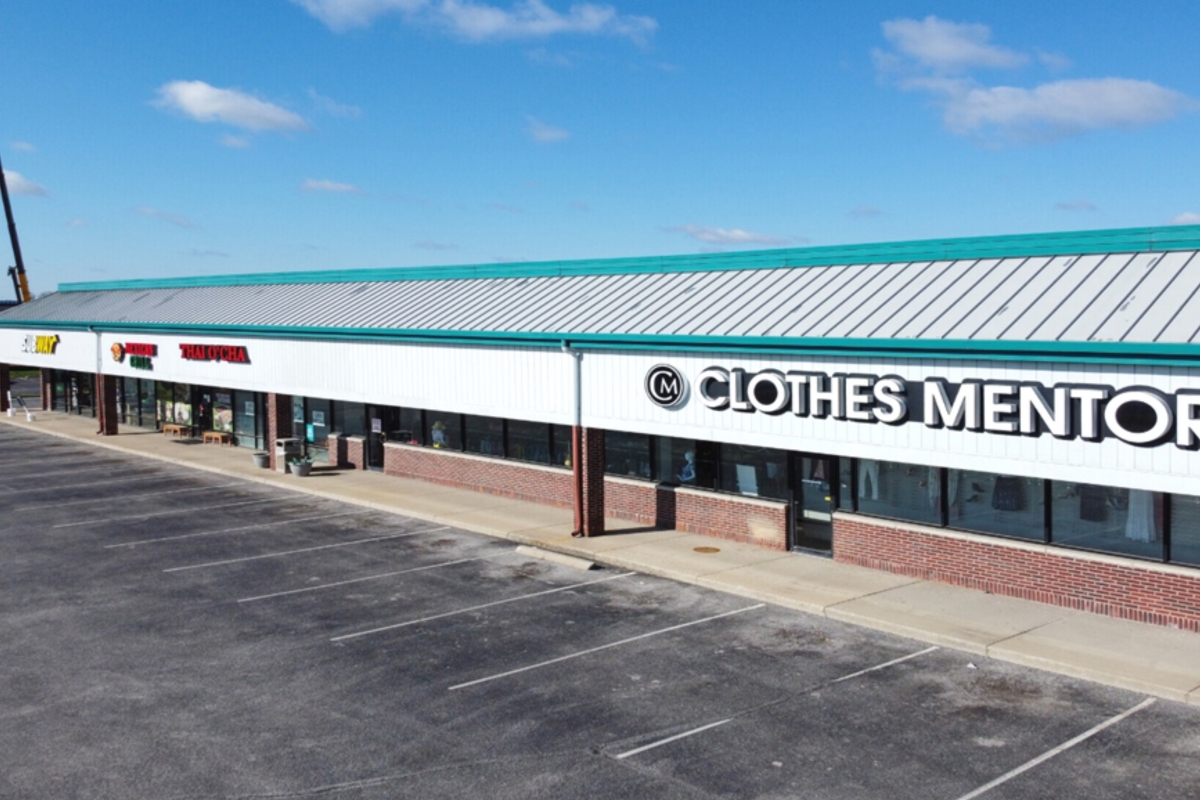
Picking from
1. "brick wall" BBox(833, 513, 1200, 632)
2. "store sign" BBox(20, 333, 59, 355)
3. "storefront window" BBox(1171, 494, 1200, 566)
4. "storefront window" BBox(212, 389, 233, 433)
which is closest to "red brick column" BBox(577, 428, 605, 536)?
"brick wall" BBox(833, 513, 1200, 632)

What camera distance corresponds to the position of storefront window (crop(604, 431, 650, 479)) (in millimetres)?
27484

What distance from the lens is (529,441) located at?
30.6m

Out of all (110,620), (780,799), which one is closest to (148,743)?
(110,620)

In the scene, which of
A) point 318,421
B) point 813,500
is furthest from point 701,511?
point 318,421

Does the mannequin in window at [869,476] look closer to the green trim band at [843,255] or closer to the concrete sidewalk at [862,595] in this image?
the concrete sidewalk at [862,595]

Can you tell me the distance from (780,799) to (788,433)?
1059cm

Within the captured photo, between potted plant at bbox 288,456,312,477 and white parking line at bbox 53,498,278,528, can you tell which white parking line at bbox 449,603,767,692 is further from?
potted plant at bbox 288,456,312,477

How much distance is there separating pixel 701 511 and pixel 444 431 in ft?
36.3

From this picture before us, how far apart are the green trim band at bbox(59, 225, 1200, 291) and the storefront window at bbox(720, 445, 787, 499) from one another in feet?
15.3

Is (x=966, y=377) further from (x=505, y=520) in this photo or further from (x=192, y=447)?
(x=192, y=447)

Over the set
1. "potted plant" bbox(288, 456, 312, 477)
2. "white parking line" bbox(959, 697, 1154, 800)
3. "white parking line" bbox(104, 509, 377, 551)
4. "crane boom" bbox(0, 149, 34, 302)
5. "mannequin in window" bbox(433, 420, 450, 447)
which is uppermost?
"crane boom" bbox(0, 149, 34, 302)

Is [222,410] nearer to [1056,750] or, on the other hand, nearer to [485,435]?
[485,435]

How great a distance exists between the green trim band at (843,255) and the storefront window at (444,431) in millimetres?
4893

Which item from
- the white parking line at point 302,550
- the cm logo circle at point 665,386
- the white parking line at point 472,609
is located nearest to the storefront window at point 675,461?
the cm logo circle at point 665,386
